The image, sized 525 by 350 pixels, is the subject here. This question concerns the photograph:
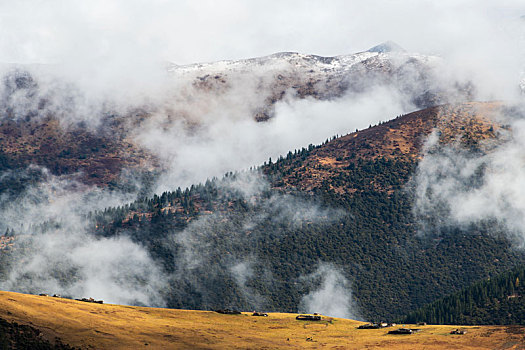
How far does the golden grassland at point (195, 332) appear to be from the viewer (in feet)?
393

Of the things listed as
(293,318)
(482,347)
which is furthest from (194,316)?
(482,347)

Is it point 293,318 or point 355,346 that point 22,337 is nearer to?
point 355,346

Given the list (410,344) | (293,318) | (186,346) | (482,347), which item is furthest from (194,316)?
(482,347)

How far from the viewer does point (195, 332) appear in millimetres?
138125

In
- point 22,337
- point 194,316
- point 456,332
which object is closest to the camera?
point 22,337

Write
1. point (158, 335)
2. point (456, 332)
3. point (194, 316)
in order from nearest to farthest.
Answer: point (158, 335), point (456, 332), point (194, 316)

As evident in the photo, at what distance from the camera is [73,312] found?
134 metres

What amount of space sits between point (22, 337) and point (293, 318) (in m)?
86.1

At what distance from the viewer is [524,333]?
463ft

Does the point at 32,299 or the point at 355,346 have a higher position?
the point at 32,299

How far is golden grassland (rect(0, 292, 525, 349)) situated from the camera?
393ft

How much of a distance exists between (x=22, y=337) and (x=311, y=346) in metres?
55.8

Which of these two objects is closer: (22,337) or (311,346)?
(22,337)

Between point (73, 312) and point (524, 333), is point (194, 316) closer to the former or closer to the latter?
point (73, 312)
